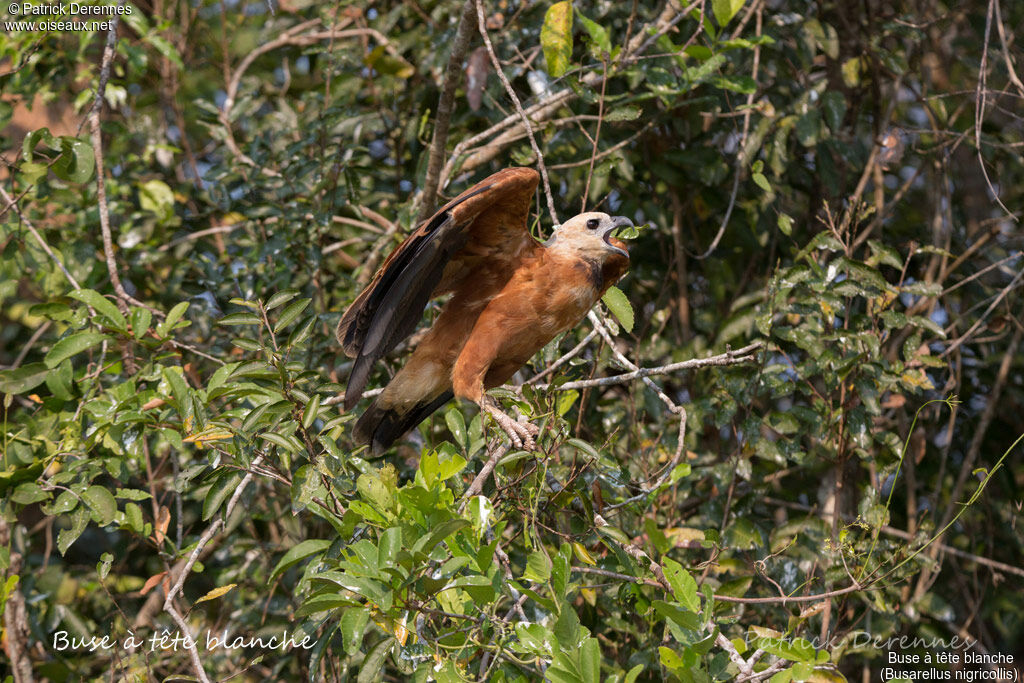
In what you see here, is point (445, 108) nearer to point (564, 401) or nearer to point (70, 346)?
point (564, 401)

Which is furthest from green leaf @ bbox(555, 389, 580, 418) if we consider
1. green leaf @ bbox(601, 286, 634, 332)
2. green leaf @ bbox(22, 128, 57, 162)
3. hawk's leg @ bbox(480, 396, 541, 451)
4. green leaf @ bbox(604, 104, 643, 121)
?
green leaf @ bbox(22, 128, 57, 162)

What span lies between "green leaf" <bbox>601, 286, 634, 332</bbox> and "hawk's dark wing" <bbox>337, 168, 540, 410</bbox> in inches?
16.5

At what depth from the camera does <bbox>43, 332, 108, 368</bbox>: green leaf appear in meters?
3.14

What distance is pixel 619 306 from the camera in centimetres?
338

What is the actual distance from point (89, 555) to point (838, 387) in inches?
167

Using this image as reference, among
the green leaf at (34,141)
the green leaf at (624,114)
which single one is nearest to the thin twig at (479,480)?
the green leaf at (624,114)

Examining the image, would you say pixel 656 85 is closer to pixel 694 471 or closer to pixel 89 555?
pixel 694 471

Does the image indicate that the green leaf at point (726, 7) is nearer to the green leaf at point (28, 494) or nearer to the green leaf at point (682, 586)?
the green leaf at point (682, 586)

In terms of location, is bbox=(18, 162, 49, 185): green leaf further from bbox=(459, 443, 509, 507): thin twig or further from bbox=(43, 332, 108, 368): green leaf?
bbox=(459, 443, 509, 507): thin twig

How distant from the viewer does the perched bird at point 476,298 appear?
304 centimetres

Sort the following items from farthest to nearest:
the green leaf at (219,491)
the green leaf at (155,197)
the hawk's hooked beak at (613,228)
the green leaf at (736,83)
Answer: the green leaf at (155,197), the green leaf at (736,83), the hawk's hooked beak at (613,228), the green leaf at (219,491)

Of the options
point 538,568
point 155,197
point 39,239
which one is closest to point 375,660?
point 538,568

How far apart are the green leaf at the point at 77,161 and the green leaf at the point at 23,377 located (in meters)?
0.78

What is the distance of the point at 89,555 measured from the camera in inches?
206
